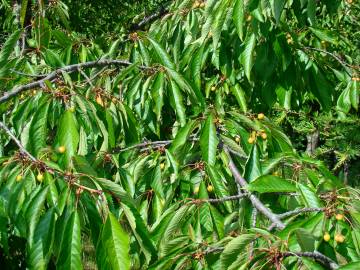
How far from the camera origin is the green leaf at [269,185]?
1.45 meters

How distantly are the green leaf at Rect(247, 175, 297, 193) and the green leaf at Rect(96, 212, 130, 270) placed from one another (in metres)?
0.46

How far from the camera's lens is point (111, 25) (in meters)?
5.66

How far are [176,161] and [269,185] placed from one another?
540 millimetres

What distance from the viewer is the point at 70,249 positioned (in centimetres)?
113

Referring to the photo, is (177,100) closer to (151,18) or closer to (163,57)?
(163,57)

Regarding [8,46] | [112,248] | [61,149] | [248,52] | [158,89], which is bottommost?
[112,248]

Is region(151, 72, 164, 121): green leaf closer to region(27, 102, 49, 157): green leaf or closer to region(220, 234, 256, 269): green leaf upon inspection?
region(27, 102, 49, 157): green leaf

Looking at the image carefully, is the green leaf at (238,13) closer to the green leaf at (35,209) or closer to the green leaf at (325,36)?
the green leaf at (325,36)

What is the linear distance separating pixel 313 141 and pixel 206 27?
5066 millimetres

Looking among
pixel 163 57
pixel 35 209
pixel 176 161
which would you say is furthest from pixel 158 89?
pixel 35 209

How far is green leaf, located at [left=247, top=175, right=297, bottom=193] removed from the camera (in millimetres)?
1449

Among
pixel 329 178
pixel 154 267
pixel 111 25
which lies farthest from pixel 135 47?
pixel 111 25

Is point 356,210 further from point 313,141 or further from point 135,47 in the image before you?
point 313,141

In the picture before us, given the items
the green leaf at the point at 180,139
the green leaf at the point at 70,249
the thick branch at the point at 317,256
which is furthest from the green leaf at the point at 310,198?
the green leaf at the point at 70,249
